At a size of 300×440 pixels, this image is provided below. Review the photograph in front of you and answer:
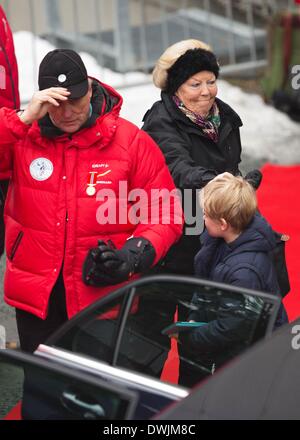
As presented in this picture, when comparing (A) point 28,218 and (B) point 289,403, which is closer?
(B) point 289,403

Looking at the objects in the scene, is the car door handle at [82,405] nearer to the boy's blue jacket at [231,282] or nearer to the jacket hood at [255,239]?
the boy's blue jacket at [231,282]

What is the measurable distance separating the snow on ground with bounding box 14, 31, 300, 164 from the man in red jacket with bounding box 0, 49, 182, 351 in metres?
4.08

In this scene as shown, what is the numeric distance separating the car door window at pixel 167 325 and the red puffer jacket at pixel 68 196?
0.44 m

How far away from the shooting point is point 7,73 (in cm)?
454

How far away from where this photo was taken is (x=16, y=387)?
2.92 m

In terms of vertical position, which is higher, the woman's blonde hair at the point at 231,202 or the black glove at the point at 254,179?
the woman's blonde hair at the point at 231,202

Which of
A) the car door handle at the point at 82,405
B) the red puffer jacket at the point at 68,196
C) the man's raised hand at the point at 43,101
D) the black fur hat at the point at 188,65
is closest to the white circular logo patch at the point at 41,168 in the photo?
the red puffer jacket at the point at 68,196

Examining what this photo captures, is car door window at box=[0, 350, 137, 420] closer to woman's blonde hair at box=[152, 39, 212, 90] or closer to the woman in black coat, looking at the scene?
the woman in black coat

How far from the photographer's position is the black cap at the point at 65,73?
12.0ft

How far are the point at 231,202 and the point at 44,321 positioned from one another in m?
0.86

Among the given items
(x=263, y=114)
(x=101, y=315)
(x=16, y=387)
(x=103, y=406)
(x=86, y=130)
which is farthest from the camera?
(x=263, y=114)

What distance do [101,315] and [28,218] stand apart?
63cm

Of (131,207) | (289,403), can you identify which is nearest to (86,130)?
(131,207)

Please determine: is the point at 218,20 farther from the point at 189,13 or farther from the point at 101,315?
the point at 101,315
